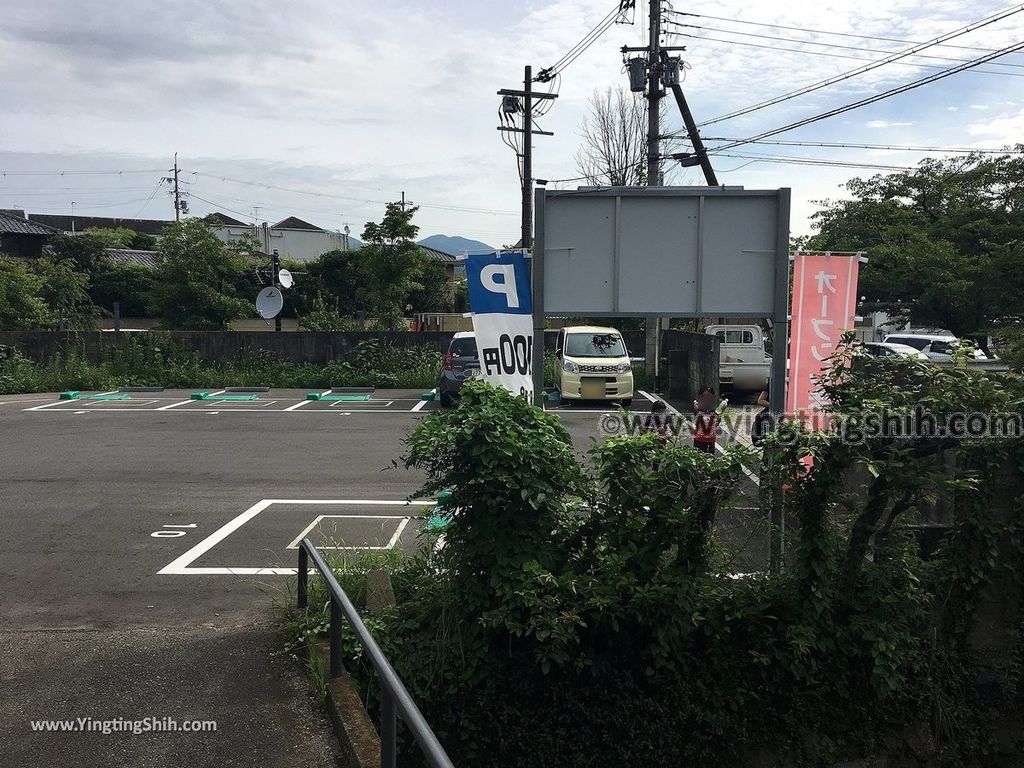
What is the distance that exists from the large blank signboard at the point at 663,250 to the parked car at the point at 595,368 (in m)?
11.9

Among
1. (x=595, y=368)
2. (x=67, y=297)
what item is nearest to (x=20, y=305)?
(x=67, y=297)

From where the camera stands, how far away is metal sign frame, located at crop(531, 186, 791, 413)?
→ 19.3 feet

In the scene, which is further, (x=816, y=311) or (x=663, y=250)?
(x=816, y=311)

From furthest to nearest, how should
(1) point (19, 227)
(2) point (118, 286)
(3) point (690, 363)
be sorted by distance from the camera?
(1) point (19, 227) → (2) point (118, 286) → (3) point (690, 363)

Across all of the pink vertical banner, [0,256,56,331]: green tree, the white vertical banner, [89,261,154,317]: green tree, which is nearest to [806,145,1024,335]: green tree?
the pink vertical banner

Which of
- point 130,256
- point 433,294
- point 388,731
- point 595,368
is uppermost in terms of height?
point 130,256

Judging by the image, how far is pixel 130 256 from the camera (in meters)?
40.1

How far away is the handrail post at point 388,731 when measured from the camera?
322 cm

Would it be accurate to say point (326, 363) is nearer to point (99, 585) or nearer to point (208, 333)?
point (208, 333)

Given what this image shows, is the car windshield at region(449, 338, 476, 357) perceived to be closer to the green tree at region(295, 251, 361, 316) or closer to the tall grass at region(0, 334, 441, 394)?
the tall grass at region(0, 334, 441, 394)

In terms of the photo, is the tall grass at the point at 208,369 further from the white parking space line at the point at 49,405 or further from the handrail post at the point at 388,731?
the handrail post at the point at 388,731

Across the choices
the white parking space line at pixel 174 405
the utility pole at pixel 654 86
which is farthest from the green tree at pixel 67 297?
the utility pole at pixel 654 86

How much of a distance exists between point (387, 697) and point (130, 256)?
42.2 m

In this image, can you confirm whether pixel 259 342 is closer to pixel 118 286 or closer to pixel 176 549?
pixel 118 286
